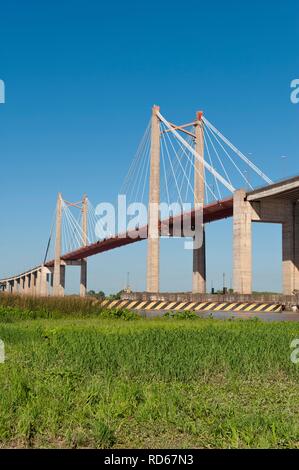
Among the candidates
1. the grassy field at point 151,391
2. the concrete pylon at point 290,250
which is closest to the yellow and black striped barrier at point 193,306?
the grassy field at point 151,391

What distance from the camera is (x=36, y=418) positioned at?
6.40 m

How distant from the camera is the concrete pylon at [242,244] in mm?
48500

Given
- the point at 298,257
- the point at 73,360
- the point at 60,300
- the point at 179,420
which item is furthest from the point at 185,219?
the point at 179,420

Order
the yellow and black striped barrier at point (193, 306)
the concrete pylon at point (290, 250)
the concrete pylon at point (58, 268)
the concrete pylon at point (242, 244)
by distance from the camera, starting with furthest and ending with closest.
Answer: the concrete pylon at point (58, 268) < the concrete pylon at point (290, 250) < the concrete pylon at point (242, 244) < the yellow and black striped barrier at point (193, 306)

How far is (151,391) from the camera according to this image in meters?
7.60

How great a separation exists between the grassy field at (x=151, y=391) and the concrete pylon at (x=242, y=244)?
117 feet

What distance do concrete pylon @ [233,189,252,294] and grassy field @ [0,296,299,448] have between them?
117 feet

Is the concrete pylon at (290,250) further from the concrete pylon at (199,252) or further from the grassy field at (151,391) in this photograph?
the grassy field at (151,391)

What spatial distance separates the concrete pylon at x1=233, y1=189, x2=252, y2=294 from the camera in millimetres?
48500

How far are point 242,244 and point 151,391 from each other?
42.0 metres

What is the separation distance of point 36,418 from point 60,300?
1844cm

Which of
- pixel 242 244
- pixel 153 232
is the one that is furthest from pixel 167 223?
pixel 242 244
